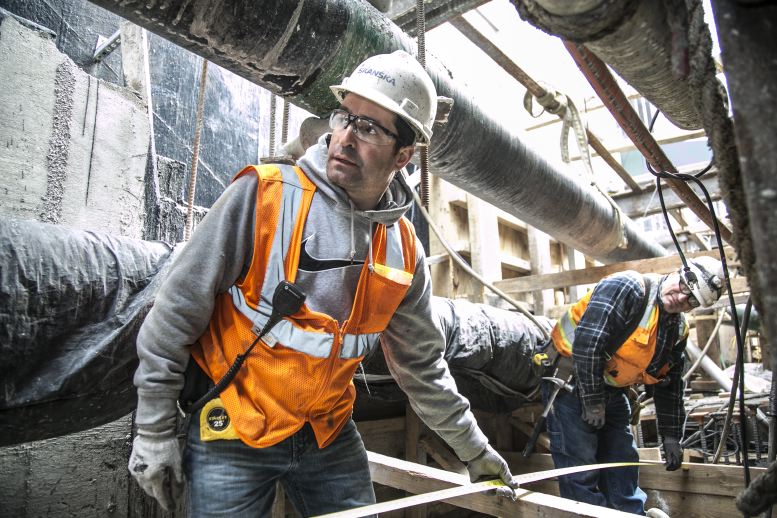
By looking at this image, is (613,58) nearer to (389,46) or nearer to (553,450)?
(389,46)

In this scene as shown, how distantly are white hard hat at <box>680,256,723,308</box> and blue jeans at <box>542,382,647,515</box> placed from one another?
86 cm

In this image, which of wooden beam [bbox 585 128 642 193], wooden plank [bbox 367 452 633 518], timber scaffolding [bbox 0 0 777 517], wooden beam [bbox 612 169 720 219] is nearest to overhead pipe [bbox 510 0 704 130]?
timber scaffolding [bbox 0 0 777 517]

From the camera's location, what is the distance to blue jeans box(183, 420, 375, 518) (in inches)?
53.8

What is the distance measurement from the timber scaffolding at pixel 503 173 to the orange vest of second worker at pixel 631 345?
0.58 metres

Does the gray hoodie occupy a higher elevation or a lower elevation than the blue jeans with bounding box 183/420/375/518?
higher

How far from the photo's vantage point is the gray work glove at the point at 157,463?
1341mm

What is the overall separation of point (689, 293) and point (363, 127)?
2.47 meters

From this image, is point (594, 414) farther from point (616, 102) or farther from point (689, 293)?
point (616, 102)

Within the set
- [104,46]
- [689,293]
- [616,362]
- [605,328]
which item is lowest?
[616,362]

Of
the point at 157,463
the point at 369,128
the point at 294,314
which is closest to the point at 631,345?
the point at 369,128

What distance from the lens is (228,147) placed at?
4258mm

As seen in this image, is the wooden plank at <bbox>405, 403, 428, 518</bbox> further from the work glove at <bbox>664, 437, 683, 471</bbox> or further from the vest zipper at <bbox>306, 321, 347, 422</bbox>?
the vest zipper at <bbox>306, 321, 347, 422</bbox>

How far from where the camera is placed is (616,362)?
336cm

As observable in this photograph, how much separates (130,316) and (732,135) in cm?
173
